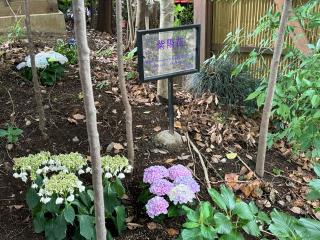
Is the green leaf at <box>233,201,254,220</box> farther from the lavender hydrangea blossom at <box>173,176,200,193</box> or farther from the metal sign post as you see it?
the metal sign post

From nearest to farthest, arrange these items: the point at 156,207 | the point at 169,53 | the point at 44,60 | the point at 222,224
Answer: the point at 222,224 → the point at 156,207 → the point at 169,53 → the point at 44,60

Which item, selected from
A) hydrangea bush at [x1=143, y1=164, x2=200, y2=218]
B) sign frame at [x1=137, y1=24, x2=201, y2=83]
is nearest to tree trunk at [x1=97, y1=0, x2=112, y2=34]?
sign frame at [x1=137, y1=24, x2=201, y2=83]

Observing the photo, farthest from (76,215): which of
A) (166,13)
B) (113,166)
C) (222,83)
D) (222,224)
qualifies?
(222,83)

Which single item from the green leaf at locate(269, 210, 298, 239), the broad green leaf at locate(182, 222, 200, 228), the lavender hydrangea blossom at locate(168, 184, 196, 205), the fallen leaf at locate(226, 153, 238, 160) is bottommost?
the fallen leaf at locate(226, 153, 238, 160)

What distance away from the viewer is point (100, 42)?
6.82 meters

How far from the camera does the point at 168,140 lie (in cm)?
350

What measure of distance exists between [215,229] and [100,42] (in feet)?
16.5

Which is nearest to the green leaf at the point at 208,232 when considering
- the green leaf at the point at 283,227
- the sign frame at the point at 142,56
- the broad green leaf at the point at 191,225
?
the broad green leaf at the point at 191,225

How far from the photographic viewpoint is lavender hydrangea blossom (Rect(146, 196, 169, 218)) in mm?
2691

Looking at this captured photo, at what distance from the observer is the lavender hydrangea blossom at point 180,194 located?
2723 mm

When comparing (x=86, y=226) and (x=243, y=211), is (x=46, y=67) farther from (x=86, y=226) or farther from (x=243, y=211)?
(x=243, y=211)

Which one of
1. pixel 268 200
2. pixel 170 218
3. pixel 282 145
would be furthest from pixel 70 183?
pixel 282 145

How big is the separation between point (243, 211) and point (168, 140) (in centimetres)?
132

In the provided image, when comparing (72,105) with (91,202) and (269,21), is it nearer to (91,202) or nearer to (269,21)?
(91,202)
